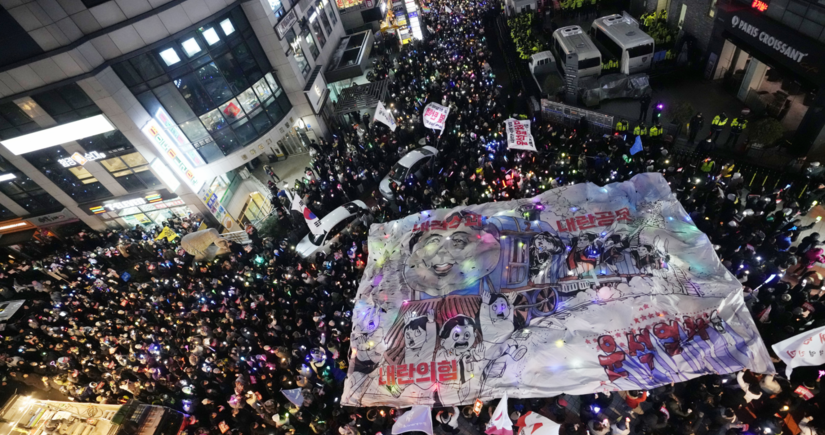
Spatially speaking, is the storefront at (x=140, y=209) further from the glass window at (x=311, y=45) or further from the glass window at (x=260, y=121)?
the glass window at (x=311, y=45)

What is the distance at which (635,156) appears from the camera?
1520 cm

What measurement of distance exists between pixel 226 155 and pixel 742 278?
72.2 ft

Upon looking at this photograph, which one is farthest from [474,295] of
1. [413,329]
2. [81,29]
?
[81,29]

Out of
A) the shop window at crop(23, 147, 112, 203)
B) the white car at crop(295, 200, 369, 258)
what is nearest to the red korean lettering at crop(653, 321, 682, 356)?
the white car at crop(295, 200, 369, 258)

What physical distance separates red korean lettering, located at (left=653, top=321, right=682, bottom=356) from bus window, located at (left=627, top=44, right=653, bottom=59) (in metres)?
17.4

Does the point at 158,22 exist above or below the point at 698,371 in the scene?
above

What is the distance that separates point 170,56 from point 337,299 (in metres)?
13.7

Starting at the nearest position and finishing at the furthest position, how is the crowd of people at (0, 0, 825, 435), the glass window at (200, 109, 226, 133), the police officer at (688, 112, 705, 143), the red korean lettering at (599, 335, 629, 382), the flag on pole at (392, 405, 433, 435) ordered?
the flag on pole at (392, 405, 433, 435)
the red korean lettering at (599, 335, 629, 382)
the crowd of people at (0, 0, 825, 435)
the police officer at (688, 112, 705, 143)
the glass window at (200, 109, 226, 133)

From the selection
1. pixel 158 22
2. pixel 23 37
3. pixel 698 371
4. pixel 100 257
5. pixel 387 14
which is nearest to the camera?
pixel 698 371

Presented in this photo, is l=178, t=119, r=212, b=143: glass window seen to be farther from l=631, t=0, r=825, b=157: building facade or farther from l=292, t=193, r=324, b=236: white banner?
l=631, t=0, r=825, b=157: building facade

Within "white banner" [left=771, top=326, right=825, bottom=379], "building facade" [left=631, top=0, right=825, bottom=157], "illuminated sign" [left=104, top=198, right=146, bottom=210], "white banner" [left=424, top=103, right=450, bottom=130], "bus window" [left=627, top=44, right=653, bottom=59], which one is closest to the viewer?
"white banner" [left=771, top=326, right=825, bottom=379]

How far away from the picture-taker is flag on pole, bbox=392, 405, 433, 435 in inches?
337

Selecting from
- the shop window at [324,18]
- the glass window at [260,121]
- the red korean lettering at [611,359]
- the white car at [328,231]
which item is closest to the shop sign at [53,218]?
the glass window at [260,121]

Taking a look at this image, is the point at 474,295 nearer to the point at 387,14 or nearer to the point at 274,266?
the point at 274,266
